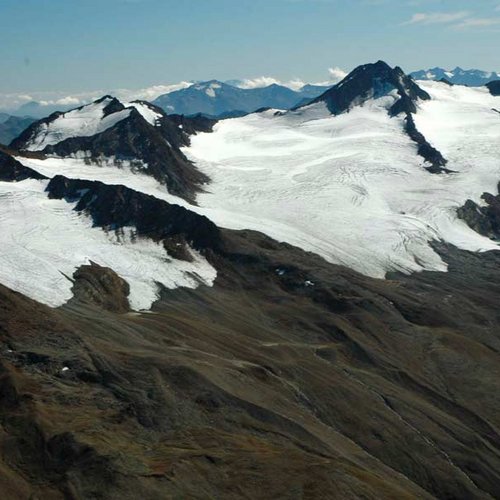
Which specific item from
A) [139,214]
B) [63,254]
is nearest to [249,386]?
[63,254]

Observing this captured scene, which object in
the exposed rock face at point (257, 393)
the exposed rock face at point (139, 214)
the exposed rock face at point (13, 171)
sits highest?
the exposed rock face at point (13, 171)

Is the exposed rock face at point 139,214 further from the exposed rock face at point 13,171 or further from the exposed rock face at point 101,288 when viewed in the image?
A: the exposed rock face at point 101,288

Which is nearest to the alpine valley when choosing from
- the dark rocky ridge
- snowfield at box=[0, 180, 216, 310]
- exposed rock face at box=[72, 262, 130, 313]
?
the dark rocky ridge

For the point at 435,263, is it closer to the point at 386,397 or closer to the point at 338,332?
the point at 338,332

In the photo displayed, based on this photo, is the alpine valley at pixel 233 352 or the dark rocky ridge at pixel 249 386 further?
the alpine valley at pixel 233 352

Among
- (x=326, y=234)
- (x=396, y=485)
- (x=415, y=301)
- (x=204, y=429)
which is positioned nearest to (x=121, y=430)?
(x=204, y=429)

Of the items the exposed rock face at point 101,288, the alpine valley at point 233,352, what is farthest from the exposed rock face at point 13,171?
the exposed rock face at point 101,288

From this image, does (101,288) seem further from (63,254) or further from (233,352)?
(233,352)
